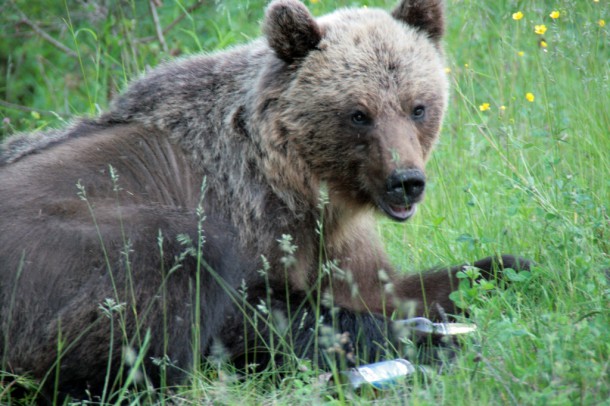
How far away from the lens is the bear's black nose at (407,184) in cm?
500

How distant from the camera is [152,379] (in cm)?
442

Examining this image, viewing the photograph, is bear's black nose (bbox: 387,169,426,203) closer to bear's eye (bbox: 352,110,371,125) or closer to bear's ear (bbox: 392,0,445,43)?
bear's eye (bbox: 352,110,371,125)

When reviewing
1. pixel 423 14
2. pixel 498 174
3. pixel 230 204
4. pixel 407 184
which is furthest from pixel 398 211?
pixel 498 174

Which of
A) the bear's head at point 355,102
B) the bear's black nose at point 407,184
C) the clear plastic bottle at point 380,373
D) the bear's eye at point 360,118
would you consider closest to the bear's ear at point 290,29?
the bear's head at point 355,102

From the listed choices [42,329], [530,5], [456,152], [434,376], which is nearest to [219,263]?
[42,329]

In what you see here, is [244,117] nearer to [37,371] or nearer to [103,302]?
[103,302]

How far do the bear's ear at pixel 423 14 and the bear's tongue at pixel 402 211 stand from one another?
124cm

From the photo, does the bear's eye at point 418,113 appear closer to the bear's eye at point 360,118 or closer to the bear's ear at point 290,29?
the bear's eye at point 360,118

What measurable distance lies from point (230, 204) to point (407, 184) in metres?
1.03

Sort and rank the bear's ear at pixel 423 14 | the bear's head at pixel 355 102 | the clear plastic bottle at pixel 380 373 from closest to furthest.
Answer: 1. the clear plastic bottle at pixel 380 373
2. the bear's head at pixel 355 102
3. the bear's ear at pixel 423 14

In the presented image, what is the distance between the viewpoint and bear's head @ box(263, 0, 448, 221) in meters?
5.19

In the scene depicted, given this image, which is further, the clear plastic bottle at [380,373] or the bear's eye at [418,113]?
the bear's eye at [418,113]

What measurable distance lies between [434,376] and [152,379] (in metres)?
1.37

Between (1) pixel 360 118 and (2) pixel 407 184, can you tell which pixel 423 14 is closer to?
(1) pixel 360 118
